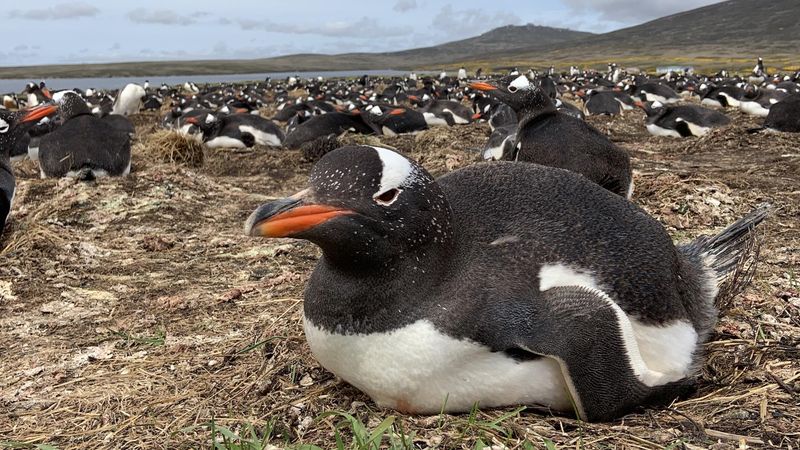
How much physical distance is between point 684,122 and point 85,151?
36.5ft

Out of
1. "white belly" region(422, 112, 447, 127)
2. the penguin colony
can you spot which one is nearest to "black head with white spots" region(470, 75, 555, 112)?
the penguin colony

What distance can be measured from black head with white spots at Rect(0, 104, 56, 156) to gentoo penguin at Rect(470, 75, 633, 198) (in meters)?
5.19

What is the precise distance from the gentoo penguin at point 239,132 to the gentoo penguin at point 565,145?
773 centimetres

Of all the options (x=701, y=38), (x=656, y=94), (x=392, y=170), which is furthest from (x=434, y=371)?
(x=701, y=38)

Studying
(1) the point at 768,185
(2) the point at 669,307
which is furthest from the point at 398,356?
(1) the point at 768,185

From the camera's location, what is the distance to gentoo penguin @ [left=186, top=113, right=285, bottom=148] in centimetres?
1369

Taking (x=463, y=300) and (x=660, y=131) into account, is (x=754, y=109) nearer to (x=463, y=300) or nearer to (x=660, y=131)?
(x=660, y=131)

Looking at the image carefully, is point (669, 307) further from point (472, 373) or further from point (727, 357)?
point (472, 373)

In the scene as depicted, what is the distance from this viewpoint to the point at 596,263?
2.91m

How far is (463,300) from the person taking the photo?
2.66 meters

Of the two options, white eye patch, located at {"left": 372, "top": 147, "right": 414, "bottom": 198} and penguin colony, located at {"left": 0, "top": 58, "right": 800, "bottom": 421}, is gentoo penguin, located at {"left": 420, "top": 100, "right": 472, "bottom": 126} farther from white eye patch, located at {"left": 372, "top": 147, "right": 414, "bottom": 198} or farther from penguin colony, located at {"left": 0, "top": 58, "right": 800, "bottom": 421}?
white eye patch, located at {"left": 372, "top": 147, "right": 414, "bottom": 198}

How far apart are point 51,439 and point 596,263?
2.52m

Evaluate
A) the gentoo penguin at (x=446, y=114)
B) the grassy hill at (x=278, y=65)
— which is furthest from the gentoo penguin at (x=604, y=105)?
the grassy hill at (x=278, y=65)

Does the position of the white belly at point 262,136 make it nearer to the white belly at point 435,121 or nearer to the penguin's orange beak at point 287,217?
the white belly at point 435,121
